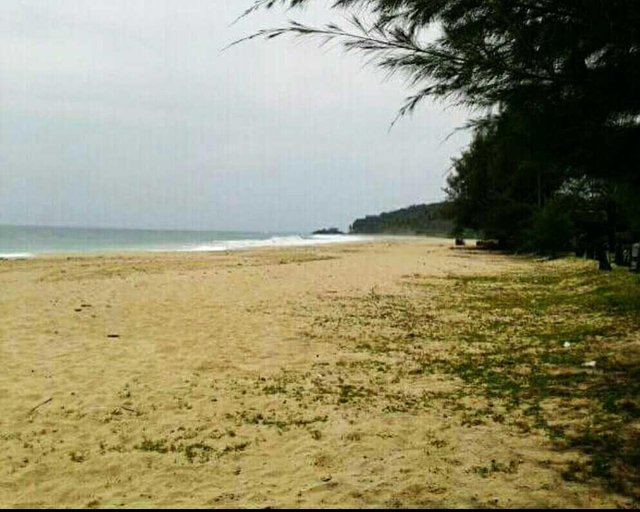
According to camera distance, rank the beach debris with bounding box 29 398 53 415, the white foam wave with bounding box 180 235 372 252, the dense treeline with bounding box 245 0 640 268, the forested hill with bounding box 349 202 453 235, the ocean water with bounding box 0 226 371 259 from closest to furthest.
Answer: the dense treeline with bounding box 245 0 640 268 < the beach debris with bounding box 29 398 53 415 < the ocean water with bounding box 0 226 371 259 < the white foam wave with bounding box 180 235 372 252 < the forested hill with bounding box 349 202 453 235

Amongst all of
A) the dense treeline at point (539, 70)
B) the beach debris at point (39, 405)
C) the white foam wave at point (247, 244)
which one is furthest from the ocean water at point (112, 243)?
the dense treeline at point (539, 70)

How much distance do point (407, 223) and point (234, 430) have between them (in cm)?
14757

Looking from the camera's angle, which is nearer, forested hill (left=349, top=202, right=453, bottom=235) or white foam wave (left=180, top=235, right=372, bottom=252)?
white foam wave (left=180, top=235, right=372, bottom=252)

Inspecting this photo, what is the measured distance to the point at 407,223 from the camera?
150500 mm

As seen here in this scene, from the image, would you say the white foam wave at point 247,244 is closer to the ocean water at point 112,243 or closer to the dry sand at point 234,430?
the ocean water at point 112,243

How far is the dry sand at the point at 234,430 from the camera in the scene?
3910 millimetres

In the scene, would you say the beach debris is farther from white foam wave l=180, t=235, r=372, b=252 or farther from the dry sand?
white foam wave l=180, t=235, r=372, b=252

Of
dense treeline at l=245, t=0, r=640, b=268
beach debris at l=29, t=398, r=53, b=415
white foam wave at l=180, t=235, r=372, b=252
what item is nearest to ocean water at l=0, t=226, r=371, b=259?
white foam wave at l=180, t=235, r=372, b=252

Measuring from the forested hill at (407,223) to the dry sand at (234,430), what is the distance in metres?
92.8

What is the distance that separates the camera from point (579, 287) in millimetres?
15500

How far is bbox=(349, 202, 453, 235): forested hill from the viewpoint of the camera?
133550mm

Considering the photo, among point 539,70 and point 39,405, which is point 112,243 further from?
point 539,70

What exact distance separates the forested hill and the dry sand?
9277 cm

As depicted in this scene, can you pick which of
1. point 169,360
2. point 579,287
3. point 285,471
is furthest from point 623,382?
point 579,287
